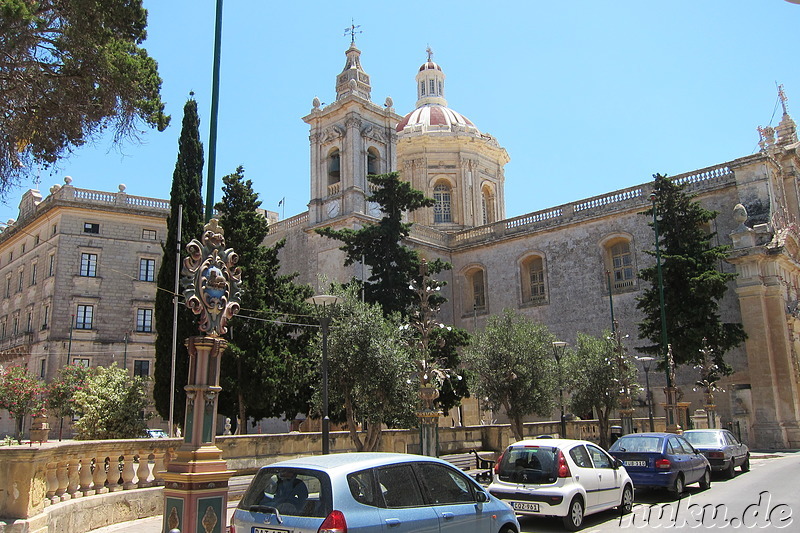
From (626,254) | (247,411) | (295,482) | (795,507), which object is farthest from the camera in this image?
(626,254)

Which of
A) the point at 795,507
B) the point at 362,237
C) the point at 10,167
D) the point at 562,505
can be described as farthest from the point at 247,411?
the point at 795,507

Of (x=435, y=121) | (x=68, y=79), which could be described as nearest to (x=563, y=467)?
(x=68, y=79)

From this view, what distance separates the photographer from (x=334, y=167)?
116 feet

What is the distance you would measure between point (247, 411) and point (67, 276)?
18.5m

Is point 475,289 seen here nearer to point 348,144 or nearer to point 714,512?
point 348,144

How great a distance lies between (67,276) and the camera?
3544cm

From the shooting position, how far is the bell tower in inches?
1310

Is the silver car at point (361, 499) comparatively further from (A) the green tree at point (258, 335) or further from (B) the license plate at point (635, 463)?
(A) the green tree at point (258, 335)

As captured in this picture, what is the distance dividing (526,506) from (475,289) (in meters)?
29.0

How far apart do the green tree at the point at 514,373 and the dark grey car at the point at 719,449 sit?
17.9 ft

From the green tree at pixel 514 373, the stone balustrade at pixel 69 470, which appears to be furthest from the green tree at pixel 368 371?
the stone balustrade at pixel 69 470

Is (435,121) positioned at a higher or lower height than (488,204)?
higher

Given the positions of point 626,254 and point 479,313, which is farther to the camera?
point 479,313

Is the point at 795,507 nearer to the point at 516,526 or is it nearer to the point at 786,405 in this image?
the point at 516,526
